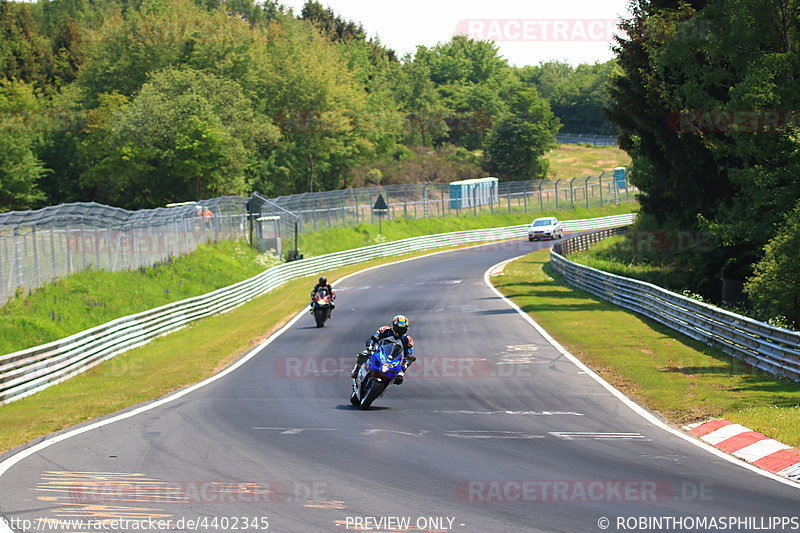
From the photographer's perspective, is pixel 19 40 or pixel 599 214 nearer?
pixel 599 214

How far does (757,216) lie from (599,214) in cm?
5873

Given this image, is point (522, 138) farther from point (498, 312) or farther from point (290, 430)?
point (290, 430)

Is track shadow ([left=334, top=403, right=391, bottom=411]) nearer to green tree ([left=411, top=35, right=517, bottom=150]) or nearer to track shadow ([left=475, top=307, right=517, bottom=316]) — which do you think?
track shadow ([left=475, top=307, right=517, bottom=316])

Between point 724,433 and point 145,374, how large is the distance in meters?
14.2

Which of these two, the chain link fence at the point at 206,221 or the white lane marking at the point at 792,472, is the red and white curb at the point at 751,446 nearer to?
the white lane marking at the point at 792,472

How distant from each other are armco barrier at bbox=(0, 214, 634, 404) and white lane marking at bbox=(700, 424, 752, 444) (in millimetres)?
14263

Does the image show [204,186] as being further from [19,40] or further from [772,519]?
[772,519]

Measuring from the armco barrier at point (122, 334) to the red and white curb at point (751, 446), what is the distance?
46.6ft

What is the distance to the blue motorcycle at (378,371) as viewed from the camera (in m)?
14.8

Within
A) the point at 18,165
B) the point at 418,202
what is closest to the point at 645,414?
the point at 418,202

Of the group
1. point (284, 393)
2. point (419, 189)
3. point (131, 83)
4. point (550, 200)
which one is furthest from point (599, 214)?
point (284, 393)

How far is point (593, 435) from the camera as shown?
1200 centimetres

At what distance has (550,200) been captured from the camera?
84.0 m

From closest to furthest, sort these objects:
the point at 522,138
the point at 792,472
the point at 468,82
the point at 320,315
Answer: the point at 792,472, the point at 320,315, the point at 522,138, the point at 468,82
